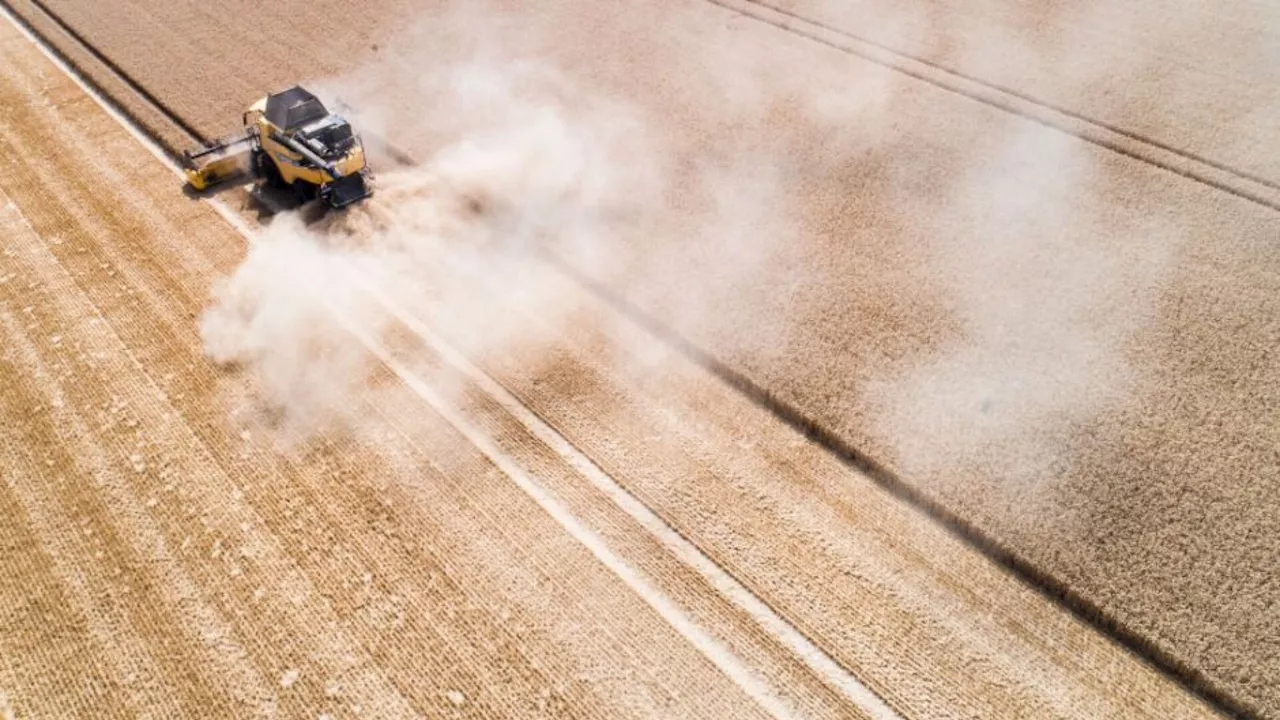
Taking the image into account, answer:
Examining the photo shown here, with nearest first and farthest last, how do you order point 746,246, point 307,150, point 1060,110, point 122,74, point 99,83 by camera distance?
point 307,150 → point 746,246 → point 1060,110 → point 99,83 → point 122,74

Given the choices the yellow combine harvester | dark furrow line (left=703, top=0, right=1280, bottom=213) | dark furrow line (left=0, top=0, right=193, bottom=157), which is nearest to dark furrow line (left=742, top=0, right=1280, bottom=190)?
dark furrow line (left=703, top=0, right=1280, bottom=213)

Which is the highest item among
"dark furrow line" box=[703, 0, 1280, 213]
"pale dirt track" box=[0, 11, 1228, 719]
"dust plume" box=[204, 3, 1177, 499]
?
"dark furrow line" box=[703, 0, 1280, 213]

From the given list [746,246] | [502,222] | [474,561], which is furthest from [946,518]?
[502,222]

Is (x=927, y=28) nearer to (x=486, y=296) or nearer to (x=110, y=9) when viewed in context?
(x=486, y=296)

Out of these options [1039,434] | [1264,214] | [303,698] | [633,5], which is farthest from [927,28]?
[303,698]

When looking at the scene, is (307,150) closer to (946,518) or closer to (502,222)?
(502,222)

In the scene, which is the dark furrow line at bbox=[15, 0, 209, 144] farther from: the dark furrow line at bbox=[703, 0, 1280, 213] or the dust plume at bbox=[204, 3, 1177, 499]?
the dark furrow line at bbox=[703, 0, 1280, 213]
